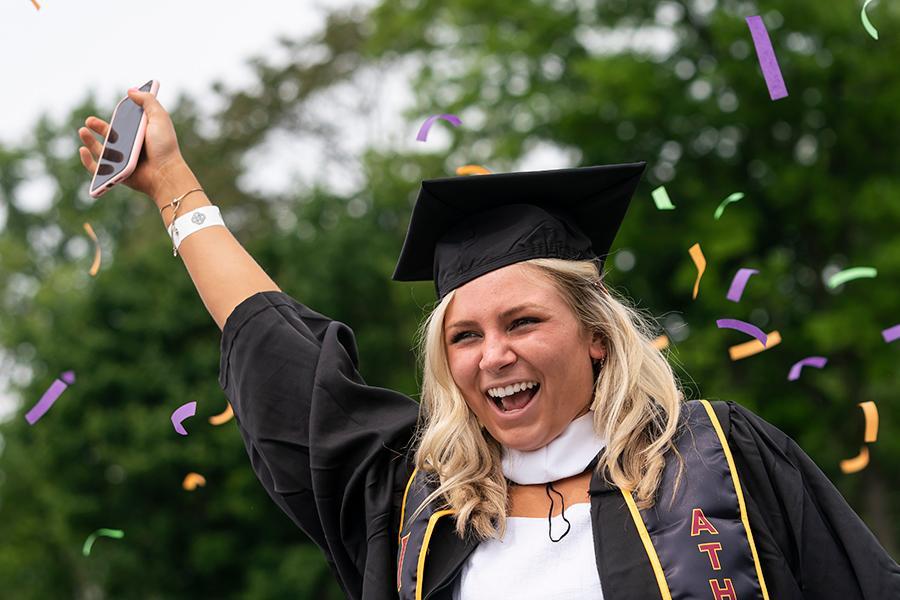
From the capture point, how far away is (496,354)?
280 centimetres

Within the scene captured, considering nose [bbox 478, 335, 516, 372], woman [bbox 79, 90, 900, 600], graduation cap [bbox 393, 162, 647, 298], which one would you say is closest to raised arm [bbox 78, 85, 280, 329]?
woman [bbox 79, 90, 900, 600]

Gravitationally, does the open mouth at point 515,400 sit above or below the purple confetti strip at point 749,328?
above

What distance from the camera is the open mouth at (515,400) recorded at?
113 inches

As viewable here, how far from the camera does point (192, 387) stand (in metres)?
18.5

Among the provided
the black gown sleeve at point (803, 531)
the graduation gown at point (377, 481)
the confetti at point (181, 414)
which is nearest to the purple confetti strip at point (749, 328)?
the graduation gown at point (377, 481)

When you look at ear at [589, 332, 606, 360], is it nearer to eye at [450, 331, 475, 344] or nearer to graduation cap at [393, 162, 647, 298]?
graduation cap at [393, 162, 647, 298]

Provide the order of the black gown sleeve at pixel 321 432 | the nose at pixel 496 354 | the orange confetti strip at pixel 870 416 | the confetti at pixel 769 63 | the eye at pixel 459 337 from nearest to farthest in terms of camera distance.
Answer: the nose at pixel 496 354 → the eye at pixel 459 337 → the black gown sleeve at pixel 321 432 → the confetti at pixel 769 63 → the orange confetti strip at pixel 870 416

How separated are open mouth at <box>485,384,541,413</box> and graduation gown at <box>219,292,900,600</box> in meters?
0.26

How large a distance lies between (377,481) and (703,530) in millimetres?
886

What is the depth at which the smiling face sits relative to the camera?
9.25 feet

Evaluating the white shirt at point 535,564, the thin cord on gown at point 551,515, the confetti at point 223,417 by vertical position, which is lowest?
the confetti at point 223,417

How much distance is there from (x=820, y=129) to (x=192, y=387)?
10.2 metres

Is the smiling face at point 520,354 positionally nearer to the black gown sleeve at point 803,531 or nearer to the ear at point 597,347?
the ear at point 597,347

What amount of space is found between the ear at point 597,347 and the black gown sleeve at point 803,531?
403 millimetres
